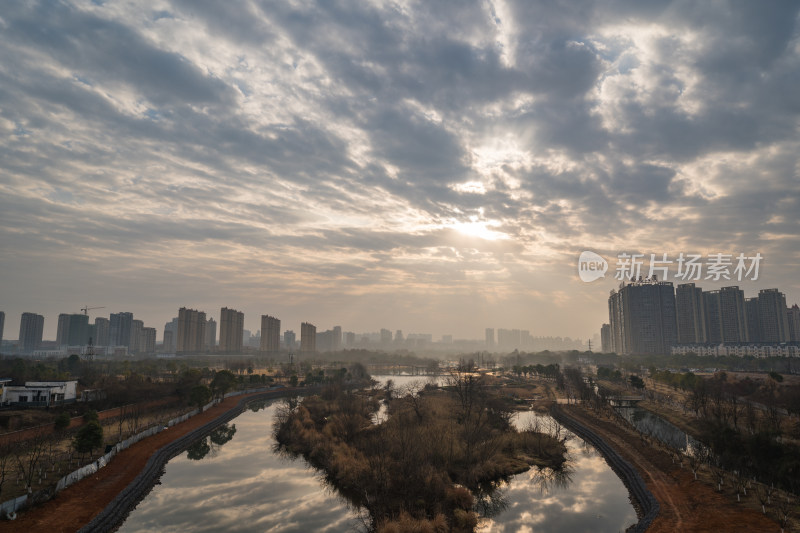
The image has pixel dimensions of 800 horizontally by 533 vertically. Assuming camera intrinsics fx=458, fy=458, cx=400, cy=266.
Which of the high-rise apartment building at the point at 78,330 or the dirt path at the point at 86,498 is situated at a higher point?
the high-rise apartment building at the point at 78,330

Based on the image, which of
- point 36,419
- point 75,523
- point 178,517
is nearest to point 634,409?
point 178,517

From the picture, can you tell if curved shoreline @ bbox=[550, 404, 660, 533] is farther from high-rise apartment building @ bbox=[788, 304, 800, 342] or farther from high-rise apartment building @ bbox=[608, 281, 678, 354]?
high-rise apartment building @ bbox=[788, 304, 800, 342]

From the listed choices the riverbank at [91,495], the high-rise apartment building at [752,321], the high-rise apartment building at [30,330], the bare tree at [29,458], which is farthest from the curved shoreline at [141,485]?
the high-rise apartment building at [30,330]

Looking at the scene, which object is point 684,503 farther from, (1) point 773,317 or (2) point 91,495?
(1) point 773,317

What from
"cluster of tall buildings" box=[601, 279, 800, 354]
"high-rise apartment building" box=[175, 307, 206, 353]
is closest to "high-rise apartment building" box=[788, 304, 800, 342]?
"cluster of tall buildings" box=[601, 279, 800, 354]

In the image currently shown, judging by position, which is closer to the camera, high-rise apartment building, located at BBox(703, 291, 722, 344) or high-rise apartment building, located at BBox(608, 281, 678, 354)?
high-rise apartment building, located at BBox(703, 291, 722, 344)

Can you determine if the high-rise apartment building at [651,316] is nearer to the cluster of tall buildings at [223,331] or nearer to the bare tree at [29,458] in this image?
the cluster of tall buildings at [223,331]

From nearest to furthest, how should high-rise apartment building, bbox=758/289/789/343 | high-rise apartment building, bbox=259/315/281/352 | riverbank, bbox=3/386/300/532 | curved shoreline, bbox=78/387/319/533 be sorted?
riverbank, bbox=3/386/300/532
curved shoreline, bbox=78/387/319/533
high-rise apartment building, bbox=758/289/789/343
high-rise apartment building, bbox=259/315/281/352

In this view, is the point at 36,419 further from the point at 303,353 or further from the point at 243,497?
the point at 303,353
